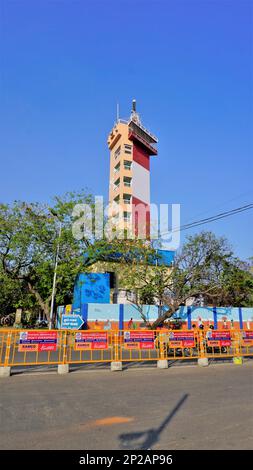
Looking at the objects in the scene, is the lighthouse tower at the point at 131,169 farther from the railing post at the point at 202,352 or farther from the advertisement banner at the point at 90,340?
the advertisement banner at the point at 90,340

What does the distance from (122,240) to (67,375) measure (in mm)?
17528

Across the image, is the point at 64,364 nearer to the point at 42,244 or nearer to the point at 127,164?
the point at 42,244

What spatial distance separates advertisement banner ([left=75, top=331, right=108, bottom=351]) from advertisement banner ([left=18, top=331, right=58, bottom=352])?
91 centimetres

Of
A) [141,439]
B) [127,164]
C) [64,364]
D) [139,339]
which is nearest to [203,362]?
[139,339]

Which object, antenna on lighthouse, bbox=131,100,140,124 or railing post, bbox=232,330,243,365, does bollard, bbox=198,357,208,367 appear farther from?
antenna on lighthouse, bbox=131,100,140,124

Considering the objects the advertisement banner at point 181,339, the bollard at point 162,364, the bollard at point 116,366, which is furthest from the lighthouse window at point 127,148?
the bollard at point 116,366

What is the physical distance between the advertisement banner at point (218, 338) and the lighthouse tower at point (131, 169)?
29059 mm

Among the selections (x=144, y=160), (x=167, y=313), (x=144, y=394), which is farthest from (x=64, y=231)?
(x=144, y=160)

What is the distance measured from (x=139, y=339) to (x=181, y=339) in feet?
6.55

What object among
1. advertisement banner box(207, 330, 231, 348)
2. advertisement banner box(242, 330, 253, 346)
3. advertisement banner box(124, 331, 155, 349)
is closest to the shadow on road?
advertisement banner box(124, 331, 155, 349)

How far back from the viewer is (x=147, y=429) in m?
5.41

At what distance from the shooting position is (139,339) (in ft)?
42.5

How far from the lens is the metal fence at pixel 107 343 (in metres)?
11.3
